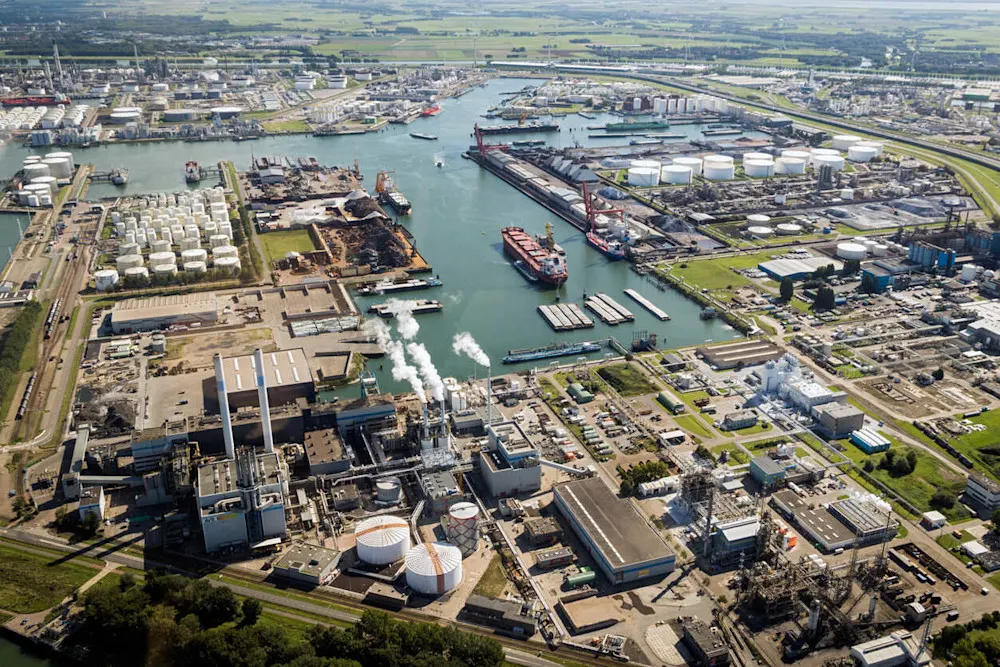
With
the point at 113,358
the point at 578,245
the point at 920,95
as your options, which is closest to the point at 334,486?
the point at 113,358

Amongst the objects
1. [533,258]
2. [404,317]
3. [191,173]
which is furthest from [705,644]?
[191,173]

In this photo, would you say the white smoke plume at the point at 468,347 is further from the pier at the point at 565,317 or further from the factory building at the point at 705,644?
the factory building at the point at 705,644

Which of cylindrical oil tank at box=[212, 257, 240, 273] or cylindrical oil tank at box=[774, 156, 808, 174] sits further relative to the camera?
cylindrical oil tank at box=[774, 156, 808, 174]

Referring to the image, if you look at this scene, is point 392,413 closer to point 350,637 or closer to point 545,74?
point 350,637

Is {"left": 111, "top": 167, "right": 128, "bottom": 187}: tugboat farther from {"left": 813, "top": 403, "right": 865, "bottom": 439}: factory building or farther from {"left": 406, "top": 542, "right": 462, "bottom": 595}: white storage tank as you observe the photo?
{"left": 813, "top": 403, "right": 865, "bottom": 439}: factory building

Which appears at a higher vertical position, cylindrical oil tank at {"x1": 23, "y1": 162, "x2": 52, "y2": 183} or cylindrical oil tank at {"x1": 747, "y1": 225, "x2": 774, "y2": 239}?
cylindrical oil tank at {"x1": 23, "y1": 162, "x2": 52, "y2": 183}

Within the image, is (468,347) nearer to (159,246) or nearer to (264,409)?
→ (264,409)

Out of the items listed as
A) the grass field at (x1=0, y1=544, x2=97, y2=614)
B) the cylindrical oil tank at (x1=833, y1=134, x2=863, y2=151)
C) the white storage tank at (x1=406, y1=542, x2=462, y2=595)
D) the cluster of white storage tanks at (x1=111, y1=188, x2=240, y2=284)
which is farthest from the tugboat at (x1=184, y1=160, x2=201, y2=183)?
the cylindrical oil tank at (x1=833, y1=134, x2=863, y2=151)
